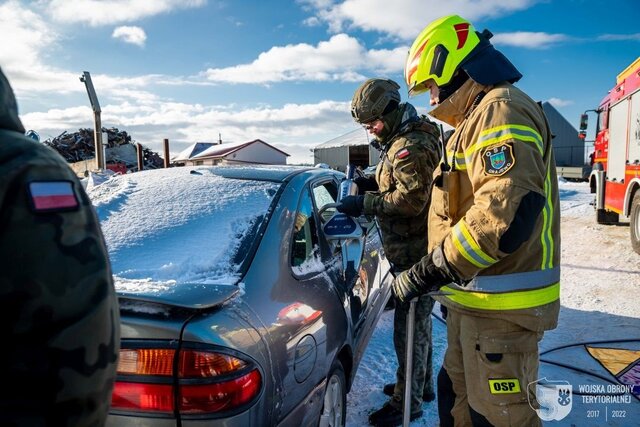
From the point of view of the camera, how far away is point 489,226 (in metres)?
1.60

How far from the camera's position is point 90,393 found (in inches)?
27.2

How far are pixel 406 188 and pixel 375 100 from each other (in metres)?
0.70

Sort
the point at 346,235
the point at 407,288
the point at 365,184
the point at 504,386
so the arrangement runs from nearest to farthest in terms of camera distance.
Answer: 1. the point at 504,386
2. the point at 407,288
3. the point at 346,235
4. the point at 365,184

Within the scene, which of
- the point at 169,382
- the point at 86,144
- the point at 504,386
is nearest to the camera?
the point at 169,382

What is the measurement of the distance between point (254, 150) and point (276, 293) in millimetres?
33542

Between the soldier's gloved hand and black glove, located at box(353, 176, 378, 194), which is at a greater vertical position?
black glove, located at box(353, 176, 378, 194)

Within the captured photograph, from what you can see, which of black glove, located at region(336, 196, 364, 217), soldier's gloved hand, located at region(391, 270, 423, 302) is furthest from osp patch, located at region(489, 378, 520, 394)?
black glove, located at region(336, 196, 364, 217)

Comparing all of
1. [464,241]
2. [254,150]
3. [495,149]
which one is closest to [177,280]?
[464,241]

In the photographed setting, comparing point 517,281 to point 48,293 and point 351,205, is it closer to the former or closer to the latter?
point 351,205

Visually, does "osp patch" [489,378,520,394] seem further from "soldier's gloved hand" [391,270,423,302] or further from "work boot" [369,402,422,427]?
"work boot" [369,402,422,427]

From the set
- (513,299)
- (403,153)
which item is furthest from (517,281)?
(403,153)

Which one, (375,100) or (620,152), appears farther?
(620,152)

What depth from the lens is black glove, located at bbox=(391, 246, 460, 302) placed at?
1.80 metres

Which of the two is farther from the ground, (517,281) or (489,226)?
(489,226)
